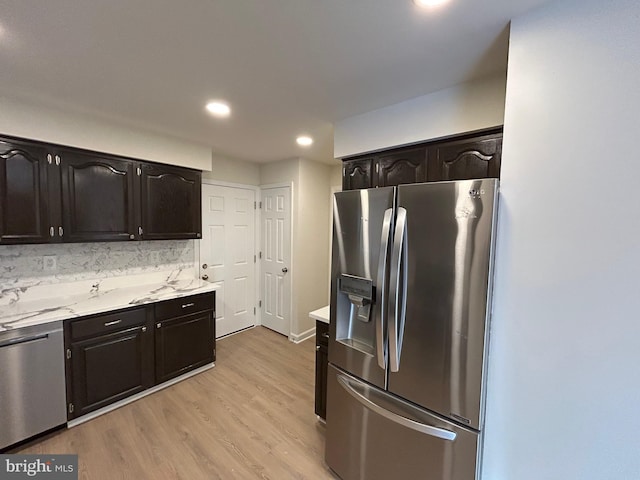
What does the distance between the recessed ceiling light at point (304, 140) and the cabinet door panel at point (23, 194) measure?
209 centimetres

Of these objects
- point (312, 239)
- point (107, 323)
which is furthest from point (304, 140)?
point (107, 323)

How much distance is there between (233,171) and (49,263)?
2.16m

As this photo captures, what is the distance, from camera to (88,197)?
235 cm

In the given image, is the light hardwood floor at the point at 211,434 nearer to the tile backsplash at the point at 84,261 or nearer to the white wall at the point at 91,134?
the tile backsplash at the point at 84,261

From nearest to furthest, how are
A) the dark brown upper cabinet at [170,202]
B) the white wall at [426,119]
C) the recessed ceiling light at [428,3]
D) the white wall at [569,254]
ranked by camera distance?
the white wall at [569,254] < the recessed ceiling light at [428,3] < the white wall at [426,119] < the dark brown upper cabinet at [170,202]

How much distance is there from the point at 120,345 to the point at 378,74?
9.40ft

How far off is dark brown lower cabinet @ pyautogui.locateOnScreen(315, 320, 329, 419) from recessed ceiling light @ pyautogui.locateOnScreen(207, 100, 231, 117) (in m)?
1.79

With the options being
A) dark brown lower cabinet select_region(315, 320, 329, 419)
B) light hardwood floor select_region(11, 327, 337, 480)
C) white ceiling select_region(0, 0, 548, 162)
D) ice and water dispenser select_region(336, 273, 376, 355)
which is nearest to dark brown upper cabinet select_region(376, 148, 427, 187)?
white ceiling select_region(0, 0, 548, 162)

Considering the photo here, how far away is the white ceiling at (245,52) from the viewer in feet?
3.71

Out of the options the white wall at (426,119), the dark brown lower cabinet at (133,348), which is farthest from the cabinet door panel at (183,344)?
the white wall at (426,119)

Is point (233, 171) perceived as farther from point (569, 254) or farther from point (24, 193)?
point (569, 254)

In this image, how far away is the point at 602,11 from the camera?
3.20 ft

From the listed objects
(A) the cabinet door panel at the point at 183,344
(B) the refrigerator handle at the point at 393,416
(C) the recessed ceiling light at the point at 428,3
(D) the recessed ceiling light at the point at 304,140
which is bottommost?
(A) the cabinet door panel at the point at 183,344

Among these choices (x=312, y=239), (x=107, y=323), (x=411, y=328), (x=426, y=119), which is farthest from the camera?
(x=312, y=239)
